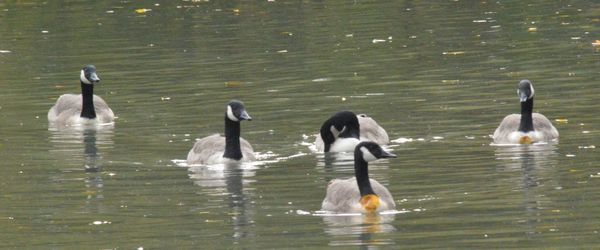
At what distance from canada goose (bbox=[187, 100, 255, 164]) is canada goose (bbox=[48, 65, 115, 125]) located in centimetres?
466

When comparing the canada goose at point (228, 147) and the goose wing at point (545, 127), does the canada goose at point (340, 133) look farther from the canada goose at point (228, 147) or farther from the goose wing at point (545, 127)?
the goose wing at point (545, 127)

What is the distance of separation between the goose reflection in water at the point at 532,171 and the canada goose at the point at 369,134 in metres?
1.58

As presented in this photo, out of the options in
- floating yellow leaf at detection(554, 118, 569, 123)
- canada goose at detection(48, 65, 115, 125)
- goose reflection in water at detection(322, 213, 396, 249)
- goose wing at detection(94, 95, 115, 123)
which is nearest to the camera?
goose reflection in water at detection(322, 213, 396, 249)

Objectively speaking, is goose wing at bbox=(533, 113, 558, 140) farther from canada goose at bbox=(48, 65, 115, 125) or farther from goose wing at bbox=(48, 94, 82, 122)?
goose wing at bbox=(48, 94, 82, 122)

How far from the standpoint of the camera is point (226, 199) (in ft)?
58.8

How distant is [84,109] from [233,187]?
8263mm

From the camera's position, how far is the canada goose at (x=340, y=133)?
21.9 m

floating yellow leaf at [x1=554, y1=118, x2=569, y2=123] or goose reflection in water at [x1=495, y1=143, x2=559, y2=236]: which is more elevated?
goose reflection in water at [x1=495, y1=143, x2=559, y2=236]

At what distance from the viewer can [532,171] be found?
62.0ft

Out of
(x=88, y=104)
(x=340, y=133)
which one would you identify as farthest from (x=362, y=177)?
(x=88, y=104)

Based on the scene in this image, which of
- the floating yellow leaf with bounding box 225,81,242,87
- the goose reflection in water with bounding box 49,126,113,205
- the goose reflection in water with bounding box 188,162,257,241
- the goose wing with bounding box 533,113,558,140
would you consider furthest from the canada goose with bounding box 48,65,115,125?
the goose wing with bounding box 533,113,558,140

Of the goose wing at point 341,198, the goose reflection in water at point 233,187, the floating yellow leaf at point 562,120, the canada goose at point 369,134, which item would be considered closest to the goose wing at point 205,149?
the goose reflection in water at point 233,187

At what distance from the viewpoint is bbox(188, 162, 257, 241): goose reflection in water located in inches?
640

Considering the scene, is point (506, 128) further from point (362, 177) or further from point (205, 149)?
point (362, 177)
